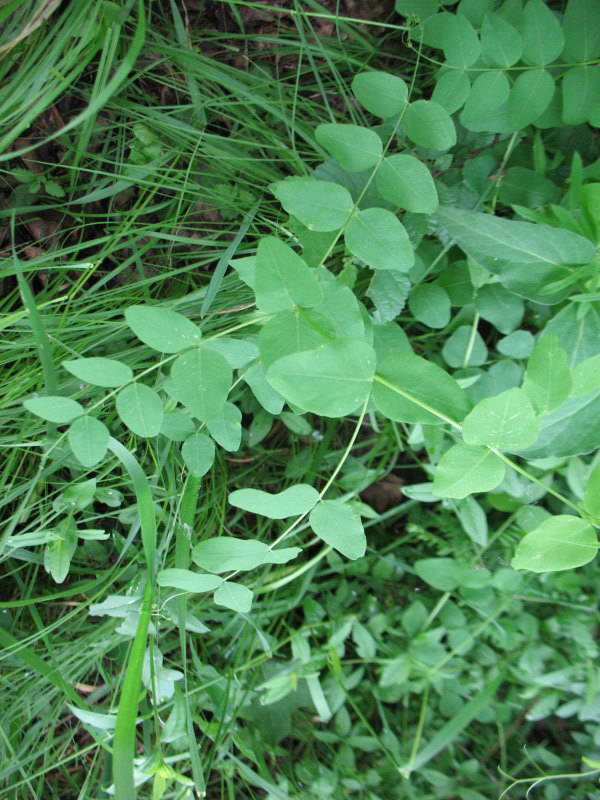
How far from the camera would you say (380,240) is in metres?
0.95

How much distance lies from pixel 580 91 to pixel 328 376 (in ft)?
2.46

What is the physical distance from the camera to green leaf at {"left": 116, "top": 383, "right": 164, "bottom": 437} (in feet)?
3.18

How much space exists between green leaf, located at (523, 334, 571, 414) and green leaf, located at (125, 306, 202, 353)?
47cm

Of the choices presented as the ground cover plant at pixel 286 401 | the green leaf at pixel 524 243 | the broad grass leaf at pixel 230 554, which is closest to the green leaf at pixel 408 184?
the ground cover plant at pixel 286 401

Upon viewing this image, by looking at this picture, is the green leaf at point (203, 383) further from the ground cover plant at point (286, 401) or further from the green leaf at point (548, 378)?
the green leaf at point (548, 378)

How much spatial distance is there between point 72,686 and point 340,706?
628mm

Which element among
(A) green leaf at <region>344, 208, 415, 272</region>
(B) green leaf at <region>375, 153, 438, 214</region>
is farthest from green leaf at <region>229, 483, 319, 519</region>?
(B) green leaf at <region>375, 153, 438, 214</region>

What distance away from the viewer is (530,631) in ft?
4.92

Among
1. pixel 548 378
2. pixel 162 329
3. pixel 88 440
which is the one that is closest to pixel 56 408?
pixel 88 440

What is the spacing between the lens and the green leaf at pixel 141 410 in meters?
0.97

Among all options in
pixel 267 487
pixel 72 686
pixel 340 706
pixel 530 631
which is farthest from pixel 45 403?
pixel 530 631

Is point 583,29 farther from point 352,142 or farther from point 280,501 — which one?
point 280,501

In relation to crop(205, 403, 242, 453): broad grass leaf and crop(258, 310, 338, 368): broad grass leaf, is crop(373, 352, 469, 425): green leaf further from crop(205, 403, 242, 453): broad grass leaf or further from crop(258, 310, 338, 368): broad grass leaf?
crop(205, 403, 242, 453): broad grass leaf

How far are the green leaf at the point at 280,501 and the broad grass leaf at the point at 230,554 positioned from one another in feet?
0.30
